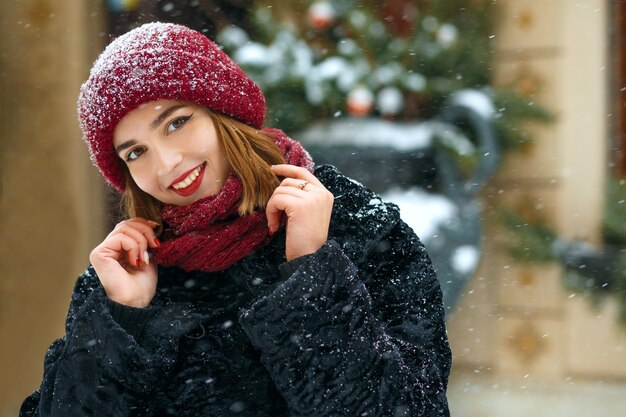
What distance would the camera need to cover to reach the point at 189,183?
44.3 inches

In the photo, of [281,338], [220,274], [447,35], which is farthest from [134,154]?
[447,35]

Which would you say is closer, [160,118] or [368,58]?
[160,118]

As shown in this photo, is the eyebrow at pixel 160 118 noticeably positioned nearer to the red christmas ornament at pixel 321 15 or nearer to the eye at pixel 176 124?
the eye at pixel 176 124

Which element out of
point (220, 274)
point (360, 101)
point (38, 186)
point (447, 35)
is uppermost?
point (447, 35)

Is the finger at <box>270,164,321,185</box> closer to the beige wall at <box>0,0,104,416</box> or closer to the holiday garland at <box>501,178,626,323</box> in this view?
the holiday garland at <box>501,178,626,323</box>

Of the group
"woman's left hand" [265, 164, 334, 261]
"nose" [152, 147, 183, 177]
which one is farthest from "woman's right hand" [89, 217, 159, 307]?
"woman's left hand" [265, 164, 334, 261]

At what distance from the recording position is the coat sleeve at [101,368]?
3.51 feet

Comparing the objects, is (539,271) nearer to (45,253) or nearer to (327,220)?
(45,253)

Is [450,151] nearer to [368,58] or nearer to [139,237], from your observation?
[368,58]

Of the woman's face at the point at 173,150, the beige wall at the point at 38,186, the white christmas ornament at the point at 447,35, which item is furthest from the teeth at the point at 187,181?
the beige wall at the point at 38,186

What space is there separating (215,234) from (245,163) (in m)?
0.11

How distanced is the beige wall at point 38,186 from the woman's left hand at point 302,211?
2.34 metres

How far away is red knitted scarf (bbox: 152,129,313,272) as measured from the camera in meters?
1.12

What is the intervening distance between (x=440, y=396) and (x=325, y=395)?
175 mm
